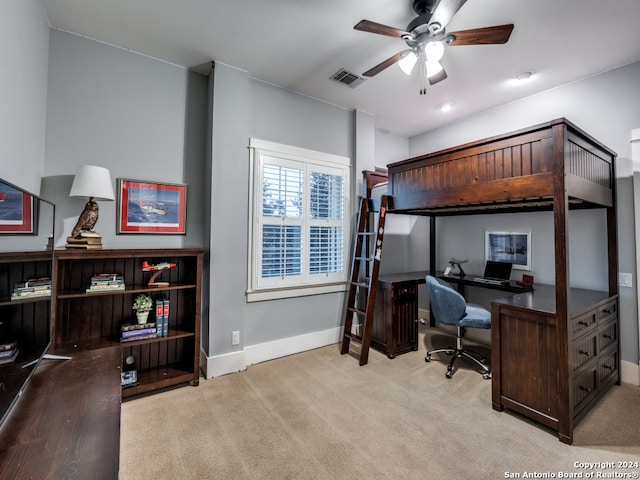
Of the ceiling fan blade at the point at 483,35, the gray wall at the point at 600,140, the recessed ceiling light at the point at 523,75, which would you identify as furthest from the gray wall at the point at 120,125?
the gray wall at the point at 600,140

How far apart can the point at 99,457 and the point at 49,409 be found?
1.47ft

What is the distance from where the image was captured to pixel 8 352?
115 cm

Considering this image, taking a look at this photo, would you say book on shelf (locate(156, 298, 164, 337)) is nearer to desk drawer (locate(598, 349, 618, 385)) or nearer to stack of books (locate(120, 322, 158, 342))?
stack of books (locate(120, 322, 158, 342))

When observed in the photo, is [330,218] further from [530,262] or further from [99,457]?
[99,457]

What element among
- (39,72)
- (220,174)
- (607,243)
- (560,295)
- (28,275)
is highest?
(39,72)

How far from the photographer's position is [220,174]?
2920 millimetres

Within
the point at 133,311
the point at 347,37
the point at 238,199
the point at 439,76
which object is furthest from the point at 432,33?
the point at 133,311

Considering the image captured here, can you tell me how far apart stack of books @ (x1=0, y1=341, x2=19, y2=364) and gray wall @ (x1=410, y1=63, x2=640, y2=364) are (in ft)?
14.3

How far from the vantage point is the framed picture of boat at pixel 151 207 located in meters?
2.67

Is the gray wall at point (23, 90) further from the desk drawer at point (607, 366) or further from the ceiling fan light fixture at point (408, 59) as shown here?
the desk drawer at point (607, 366)

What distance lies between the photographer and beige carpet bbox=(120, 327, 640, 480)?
1.77 metres

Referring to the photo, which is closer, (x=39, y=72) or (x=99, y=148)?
(x=39, y=72)

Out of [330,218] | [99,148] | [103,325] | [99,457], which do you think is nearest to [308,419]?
[99,457]

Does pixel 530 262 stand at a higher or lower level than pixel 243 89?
lower
